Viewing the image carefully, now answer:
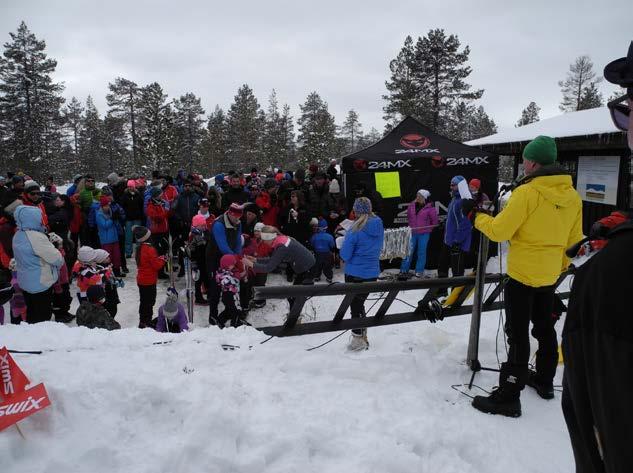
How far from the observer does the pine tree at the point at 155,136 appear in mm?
34469

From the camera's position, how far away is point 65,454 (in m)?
2.38

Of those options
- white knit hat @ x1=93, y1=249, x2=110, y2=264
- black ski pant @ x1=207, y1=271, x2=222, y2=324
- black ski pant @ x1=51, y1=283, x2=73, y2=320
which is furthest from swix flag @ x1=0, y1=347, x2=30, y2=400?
black ski pant @ x1=51, y1=283, x2=73, y2=320

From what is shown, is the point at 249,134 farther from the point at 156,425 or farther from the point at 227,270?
the point at 156,425

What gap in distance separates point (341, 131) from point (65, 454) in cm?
7817

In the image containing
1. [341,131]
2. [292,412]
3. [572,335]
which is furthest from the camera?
[341,131]

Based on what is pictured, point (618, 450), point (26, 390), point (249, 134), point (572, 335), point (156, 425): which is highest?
point (249, 134)

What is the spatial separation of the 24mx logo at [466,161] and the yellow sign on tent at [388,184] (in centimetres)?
133

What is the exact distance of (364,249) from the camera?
5.57 meters

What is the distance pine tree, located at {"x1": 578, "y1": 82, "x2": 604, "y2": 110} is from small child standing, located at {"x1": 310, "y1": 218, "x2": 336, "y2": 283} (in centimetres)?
4288

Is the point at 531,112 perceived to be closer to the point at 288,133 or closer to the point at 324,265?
the point at 288,133

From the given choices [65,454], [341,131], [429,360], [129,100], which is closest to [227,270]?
[429,360]

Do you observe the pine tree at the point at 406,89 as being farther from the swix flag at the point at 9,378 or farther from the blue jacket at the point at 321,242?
the swix flag at the point at 9,378

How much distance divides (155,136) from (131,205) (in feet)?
90.7

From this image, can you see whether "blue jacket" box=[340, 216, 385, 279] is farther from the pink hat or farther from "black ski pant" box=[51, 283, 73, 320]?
"black ski pant" box=[51, 283, 73, 320]
